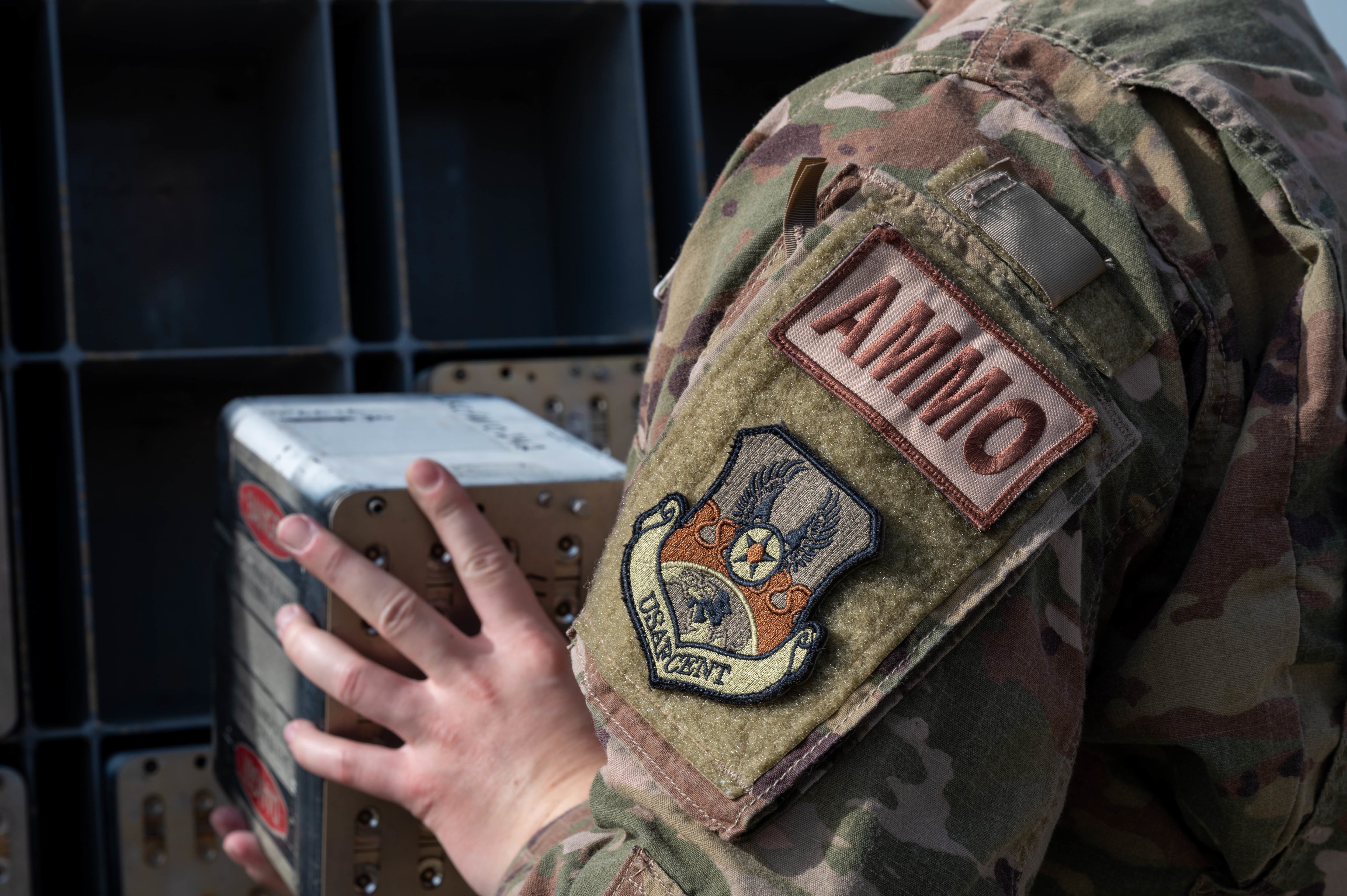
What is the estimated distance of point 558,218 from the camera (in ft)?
5.98

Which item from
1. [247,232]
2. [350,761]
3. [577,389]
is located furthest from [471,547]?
[247,232]

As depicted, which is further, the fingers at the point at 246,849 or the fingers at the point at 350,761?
the fingers at the point at 246,849

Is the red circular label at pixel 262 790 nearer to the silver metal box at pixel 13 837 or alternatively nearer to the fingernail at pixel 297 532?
the fingernail at pixel 297 532

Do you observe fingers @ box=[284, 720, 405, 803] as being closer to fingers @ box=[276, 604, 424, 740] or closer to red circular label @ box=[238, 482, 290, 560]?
fingers @ box=[276, 604, 424, 740]

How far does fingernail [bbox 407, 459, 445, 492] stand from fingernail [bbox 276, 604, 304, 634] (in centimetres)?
14

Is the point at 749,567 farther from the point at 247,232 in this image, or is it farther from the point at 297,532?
the point at 247,232

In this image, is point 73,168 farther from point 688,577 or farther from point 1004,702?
point 1004,702

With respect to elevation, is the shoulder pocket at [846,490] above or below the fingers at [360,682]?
above

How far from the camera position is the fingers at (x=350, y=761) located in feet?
2.60

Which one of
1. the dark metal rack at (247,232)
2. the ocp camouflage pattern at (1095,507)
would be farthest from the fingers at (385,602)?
the dark metal rack at (247,232)

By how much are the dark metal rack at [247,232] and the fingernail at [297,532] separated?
583 mm

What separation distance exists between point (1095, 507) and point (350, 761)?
568 millimetres

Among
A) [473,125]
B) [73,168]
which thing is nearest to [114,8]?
[73,168]

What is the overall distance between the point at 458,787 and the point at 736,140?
1424mm
